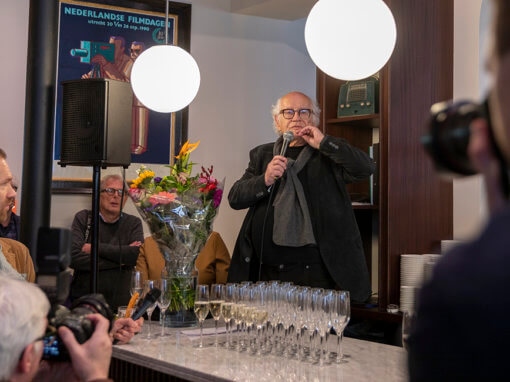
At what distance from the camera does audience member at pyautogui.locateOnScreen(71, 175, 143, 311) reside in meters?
4.10

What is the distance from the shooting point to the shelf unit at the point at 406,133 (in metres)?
3.70

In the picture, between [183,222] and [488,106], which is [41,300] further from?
[183,222]

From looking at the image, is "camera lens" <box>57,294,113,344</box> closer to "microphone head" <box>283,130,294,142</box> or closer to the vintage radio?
"microphone head" <box>283,130,294,142</box>

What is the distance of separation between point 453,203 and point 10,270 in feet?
8.58

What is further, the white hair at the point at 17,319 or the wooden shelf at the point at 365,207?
the wooden shelf at the point at 365,207

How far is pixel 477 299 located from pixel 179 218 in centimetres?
219

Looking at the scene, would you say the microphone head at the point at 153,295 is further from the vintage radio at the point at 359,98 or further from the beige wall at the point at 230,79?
the beige wall at the point at 230,79

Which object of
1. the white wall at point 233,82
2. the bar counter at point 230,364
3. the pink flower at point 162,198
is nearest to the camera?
the bar counter at point 230,364

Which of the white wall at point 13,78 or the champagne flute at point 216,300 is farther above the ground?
the white wall at point 13,78

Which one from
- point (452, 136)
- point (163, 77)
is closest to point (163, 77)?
point (163, 77)

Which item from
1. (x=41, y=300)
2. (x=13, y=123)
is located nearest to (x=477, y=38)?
(x=13, y=123)

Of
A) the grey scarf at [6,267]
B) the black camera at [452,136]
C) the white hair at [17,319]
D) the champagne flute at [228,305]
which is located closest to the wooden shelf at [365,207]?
the champagne flute at [228,305]

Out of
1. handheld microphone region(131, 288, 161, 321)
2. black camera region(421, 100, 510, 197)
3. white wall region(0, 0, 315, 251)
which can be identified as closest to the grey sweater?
white wall region(0, 0, 315, 251)

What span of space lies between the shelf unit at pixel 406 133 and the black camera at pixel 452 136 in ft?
9.71
